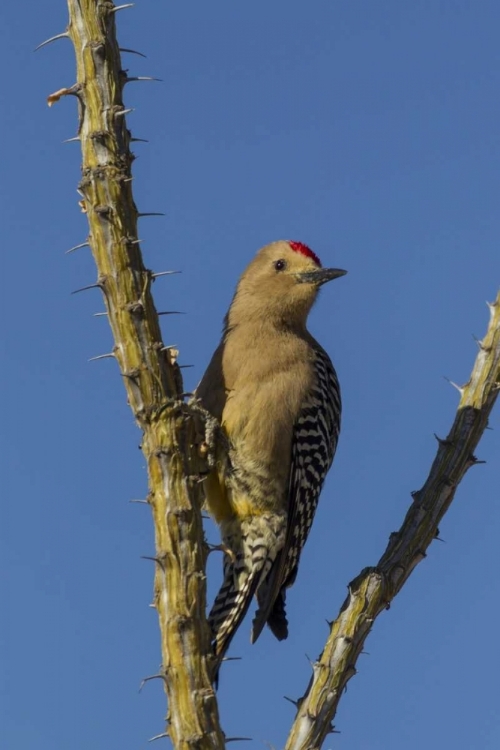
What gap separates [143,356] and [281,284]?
326cm

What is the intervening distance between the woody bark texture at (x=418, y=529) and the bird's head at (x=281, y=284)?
2.30m

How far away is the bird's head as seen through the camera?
7.75 m

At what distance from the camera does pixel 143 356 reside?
189 inches

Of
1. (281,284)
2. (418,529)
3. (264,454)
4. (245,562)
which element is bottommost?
(418,529)

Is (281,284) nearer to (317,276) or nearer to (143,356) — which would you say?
(317,276)

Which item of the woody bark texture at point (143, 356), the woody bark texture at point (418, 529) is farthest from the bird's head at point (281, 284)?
A: the woody bark texture at point (143, 356)

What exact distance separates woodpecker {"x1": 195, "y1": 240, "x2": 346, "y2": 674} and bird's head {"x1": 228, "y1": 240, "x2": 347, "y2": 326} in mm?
23

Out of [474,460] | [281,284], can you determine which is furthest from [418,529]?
[281,284]

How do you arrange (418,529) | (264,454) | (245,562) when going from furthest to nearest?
(264,454), (245,562), (418,529)

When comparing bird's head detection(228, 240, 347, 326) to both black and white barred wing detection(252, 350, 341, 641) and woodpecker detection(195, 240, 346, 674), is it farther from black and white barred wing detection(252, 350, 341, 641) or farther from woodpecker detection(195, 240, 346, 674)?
black and white barred wing detection(252, 350, 341, 641)

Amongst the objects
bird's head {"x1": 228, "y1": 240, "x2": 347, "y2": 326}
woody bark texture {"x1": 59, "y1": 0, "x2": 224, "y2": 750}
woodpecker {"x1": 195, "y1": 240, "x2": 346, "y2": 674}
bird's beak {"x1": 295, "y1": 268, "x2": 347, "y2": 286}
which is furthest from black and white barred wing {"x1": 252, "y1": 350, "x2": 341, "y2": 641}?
woody bark texture {"x1": 59, "y1": 0, "x2": 224, "y2": 750}

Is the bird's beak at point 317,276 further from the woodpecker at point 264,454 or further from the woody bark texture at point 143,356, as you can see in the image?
the woody bark texture at point 143,356

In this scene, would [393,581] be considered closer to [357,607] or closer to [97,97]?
[357,607]

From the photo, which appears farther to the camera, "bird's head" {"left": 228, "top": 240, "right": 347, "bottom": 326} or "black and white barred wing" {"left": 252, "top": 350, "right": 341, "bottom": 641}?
"bird's head" {"left": 228, "top": 240, "right": 347, "bottom": 326}
